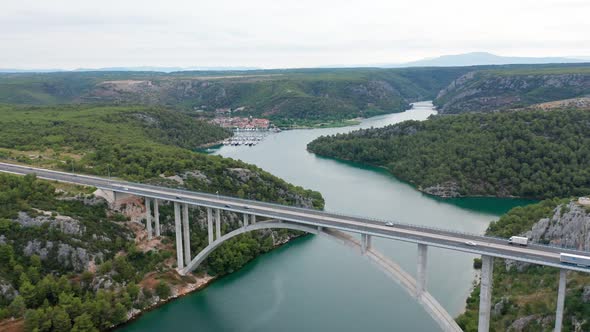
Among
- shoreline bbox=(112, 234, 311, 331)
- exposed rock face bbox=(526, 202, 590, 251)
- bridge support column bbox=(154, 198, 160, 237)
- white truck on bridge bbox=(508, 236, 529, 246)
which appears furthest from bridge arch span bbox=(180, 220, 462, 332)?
exposed rock face bbox=(526, 202, 590, 251)

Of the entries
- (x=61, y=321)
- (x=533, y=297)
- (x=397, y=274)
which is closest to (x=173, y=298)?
(x=61, y=321)

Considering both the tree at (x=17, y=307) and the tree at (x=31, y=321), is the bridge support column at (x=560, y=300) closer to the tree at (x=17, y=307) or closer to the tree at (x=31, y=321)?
the tree at (x=31, y=321)

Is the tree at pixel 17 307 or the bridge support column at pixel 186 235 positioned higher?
the bridge support column at pixel 186 235

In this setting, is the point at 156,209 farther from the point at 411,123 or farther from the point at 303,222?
the point at 411,123

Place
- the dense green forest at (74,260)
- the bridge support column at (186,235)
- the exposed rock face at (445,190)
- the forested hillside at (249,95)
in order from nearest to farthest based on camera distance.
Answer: the dense green forest at (74,260), the bridge support column at (186,235), the exposed rock face at (445,190), the forested hillside at (249,95)

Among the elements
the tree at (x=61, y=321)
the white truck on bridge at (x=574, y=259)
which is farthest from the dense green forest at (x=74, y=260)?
the white truck on bridge at (x=574, y=259)
